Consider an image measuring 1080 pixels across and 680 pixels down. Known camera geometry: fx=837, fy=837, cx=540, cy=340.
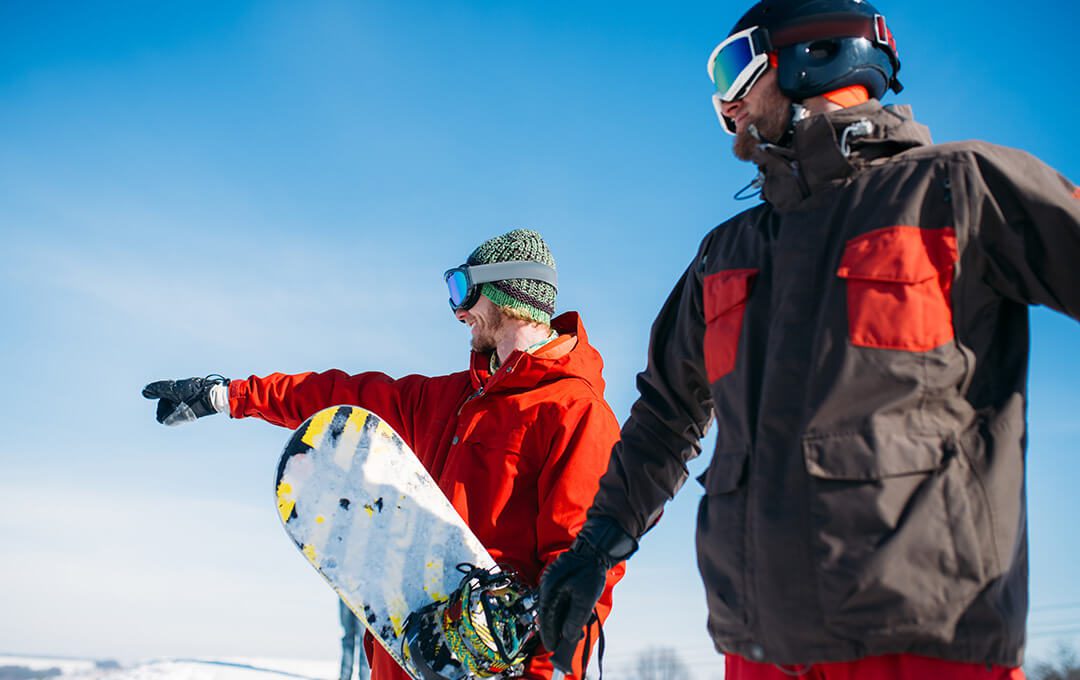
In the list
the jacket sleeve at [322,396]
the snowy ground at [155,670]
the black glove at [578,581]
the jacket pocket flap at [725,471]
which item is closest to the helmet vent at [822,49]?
the jacket pocket flap at [725,471]

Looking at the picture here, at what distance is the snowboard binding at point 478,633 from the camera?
2.94m

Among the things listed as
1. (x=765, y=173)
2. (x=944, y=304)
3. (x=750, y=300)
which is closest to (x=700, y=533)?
(x=750, y=300)

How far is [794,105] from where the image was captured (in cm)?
228

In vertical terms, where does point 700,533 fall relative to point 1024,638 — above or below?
above

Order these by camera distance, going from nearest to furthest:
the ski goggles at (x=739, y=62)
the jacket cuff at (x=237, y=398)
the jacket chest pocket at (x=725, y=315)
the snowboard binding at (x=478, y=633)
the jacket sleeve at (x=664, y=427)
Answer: the jacket chest pocket at (x=725, y=315) → the ski goggles at (x=739, y=62) → the jacket sleeve at (x=664, y=427) → the snowboard binding at (x=478, y=633) → the jacket cuff at (x=237, y=398)

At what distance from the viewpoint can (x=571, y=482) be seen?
10.5 ft

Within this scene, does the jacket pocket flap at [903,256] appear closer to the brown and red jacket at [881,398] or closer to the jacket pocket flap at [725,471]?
the brown and red jacket at [881,398]

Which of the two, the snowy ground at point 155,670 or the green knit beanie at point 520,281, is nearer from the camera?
the green knit beanie at point 520,281

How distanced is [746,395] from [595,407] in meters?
1.60

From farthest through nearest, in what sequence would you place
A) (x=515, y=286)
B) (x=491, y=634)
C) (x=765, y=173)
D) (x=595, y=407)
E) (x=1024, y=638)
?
(x=515, y=286), (x=595, y=407), (x=491, y=634), (x=765, y=173), (x=1024, y=638)

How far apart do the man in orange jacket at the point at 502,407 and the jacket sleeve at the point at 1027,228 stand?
1.69 m

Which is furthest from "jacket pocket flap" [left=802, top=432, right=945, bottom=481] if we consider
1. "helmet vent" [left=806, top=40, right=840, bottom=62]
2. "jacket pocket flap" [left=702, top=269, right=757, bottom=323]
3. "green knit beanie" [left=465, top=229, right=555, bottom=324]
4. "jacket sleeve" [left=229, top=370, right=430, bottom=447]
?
"jacket sleeve" [left=229, top=370, right=430, bottom=447]

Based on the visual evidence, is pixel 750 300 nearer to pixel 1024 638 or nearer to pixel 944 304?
pixel 944 304

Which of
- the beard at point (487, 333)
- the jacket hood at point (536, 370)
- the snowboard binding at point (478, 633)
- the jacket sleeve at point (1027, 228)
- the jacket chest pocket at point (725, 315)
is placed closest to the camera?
the jacket sleeve at point (1027, 228)
